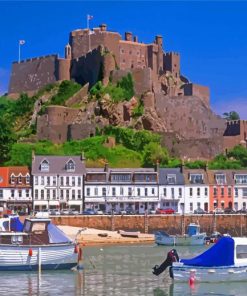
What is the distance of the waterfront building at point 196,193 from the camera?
8200 cm

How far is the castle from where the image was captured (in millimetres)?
109500

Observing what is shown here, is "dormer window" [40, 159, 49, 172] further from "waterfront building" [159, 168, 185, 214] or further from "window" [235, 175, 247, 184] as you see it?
"window" [235, 175, 247, 184]

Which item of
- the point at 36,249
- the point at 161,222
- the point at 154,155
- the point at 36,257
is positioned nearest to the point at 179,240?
the point at 161,222

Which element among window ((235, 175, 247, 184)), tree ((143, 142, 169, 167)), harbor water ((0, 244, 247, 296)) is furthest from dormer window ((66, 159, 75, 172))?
harbor water ((0, 244, 247, 296))

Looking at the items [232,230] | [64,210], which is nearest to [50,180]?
[64,210]

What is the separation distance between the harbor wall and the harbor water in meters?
21.7

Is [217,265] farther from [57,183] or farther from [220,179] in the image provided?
[220,179]

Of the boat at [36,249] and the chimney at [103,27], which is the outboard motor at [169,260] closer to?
the boat at [36,249]

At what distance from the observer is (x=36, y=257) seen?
3981 cm

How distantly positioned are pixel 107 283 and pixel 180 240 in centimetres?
2641

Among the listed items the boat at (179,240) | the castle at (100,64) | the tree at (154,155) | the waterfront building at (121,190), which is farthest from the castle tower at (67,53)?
the boat at (179,240)

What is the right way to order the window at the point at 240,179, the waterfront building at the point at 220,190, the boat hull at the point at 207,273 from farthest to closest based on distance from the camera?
1. the window at the point at 240,179
2. the waterfront building at the point at 220,190
3. the boat hull at the point at 207,273

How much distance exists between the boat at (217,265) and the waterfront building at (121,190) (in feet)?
141

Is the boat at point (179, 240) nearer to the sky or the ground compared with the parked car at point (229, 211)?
nearer to the ground
